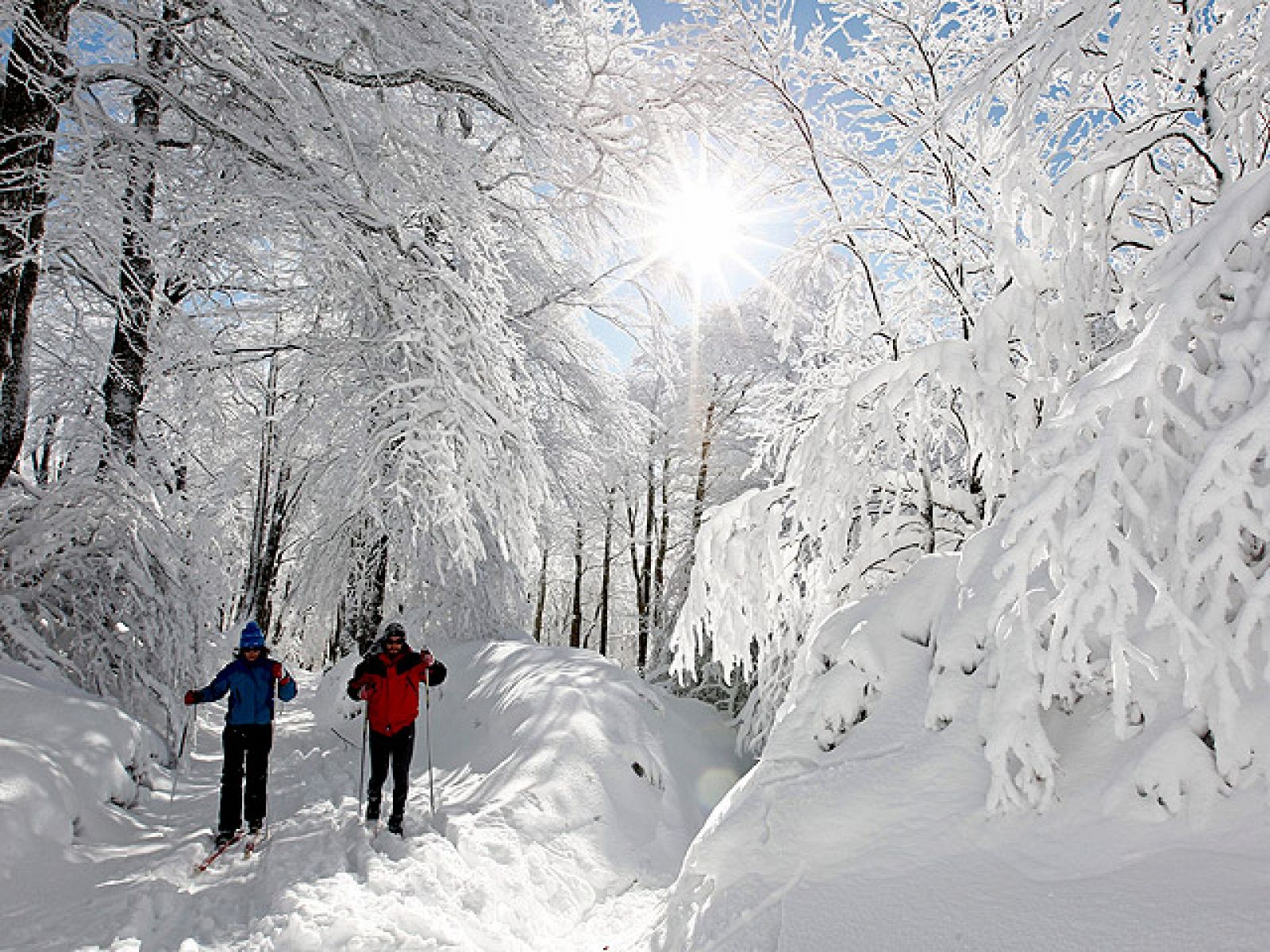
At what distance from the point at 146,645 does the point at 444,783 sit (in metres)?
3.10

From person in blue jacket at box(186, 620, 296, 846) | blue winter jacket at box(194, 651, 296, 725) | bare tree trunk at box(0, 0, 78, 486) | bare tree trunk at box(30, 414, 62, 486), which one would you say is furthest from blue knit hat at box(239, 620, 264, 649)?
bare tree trunk at box(30, 414, 62, 486)

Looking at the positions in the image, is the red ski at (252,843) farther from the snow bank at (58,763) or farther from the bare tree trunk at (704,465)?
the bare tree trunk at (704,465)

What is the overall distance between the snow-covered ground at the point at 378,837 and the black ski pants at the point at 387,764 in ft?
0.67

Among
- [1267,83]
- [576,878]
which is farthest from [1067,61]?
[576,878]

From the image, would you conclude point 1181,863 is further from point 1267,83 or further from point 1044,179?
point 1267,83

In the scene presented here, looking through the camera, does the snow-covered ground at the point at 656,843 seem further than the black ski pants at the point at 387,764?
No

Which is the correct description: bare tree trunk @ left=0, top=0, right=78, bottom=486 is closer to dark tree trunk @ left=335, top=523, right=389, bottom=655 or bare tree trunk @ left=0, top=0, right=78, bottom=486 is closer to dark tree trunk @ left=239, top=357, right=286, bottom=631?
dark tree trunk @ left=239, top=357, right=286, bottom=631

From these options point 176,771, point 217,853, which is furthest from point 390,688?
point 176,771

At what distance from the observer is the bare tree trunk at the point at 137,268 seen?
171 inches

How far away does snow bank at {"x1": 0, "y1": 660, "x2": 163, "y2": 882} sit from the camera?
426 centimetres

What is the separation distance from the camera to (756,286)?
6.02 meters

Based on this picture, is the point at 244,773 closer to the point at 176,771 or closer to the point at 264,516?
the point at 176,771

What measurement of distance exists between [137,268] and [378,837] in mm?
5811

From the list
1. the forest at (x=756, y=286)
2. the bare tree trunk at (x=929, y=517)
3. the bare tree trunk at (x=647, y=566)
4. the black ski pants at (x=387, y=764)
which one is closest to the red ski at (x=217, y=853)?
the black ski pants at (x=387, y=764)
